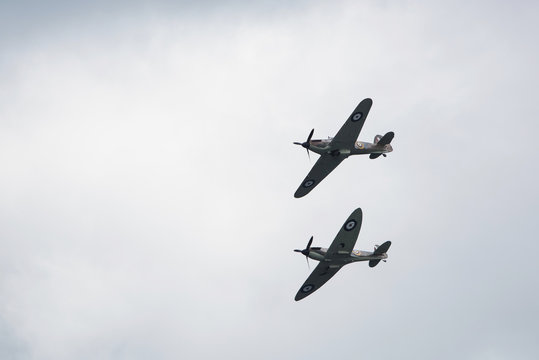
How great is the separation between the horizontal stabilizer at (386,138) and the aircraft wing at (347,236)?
805 cm

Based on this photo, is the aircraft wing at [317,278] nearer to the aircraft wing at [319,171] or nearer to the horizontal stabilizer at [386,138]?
the aircraft wing at [319,171]

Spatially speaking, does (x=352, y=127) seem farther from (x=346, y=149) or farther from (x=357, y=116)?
(x=346, y=149)

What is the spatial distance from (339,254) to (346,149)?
8.11 meters

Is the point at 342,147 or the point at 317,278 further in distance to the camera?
the point at 317,278

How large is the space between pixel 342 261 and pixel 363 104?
11.2 metres

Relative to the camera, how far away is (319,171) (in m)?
77.8

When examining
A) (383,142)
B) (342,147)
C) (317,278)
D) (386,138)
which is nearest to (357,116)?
(342,147)

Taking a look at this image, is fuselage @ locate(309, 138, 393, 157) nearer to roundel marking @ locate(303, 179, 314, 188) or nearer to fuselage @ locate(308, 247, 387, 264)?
roundel marking @ locate(303, 179, 314, 188)

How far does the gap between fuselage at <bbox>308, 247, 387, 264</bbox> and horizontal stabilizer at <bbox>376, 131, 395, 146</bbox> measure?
28.6 feet

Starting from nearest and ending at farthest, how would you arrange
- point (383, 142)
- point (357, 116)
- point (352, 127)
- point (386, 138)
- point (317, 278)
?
point (357, 116) → point (352, 127) → point (317, 278) → point (386, 138) → point (383, 142)

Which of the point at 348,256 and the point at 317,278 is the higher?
the point at 317,278

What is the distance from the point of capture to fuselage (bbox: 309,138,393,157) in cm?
7462

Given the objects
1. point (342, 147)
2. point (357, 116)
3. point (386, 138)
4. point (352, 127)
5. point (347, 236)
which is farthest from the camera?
point (386, 138)

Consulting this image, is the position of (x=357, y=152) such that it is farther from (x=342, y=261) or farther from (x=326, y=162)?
(x=342, y=261)
